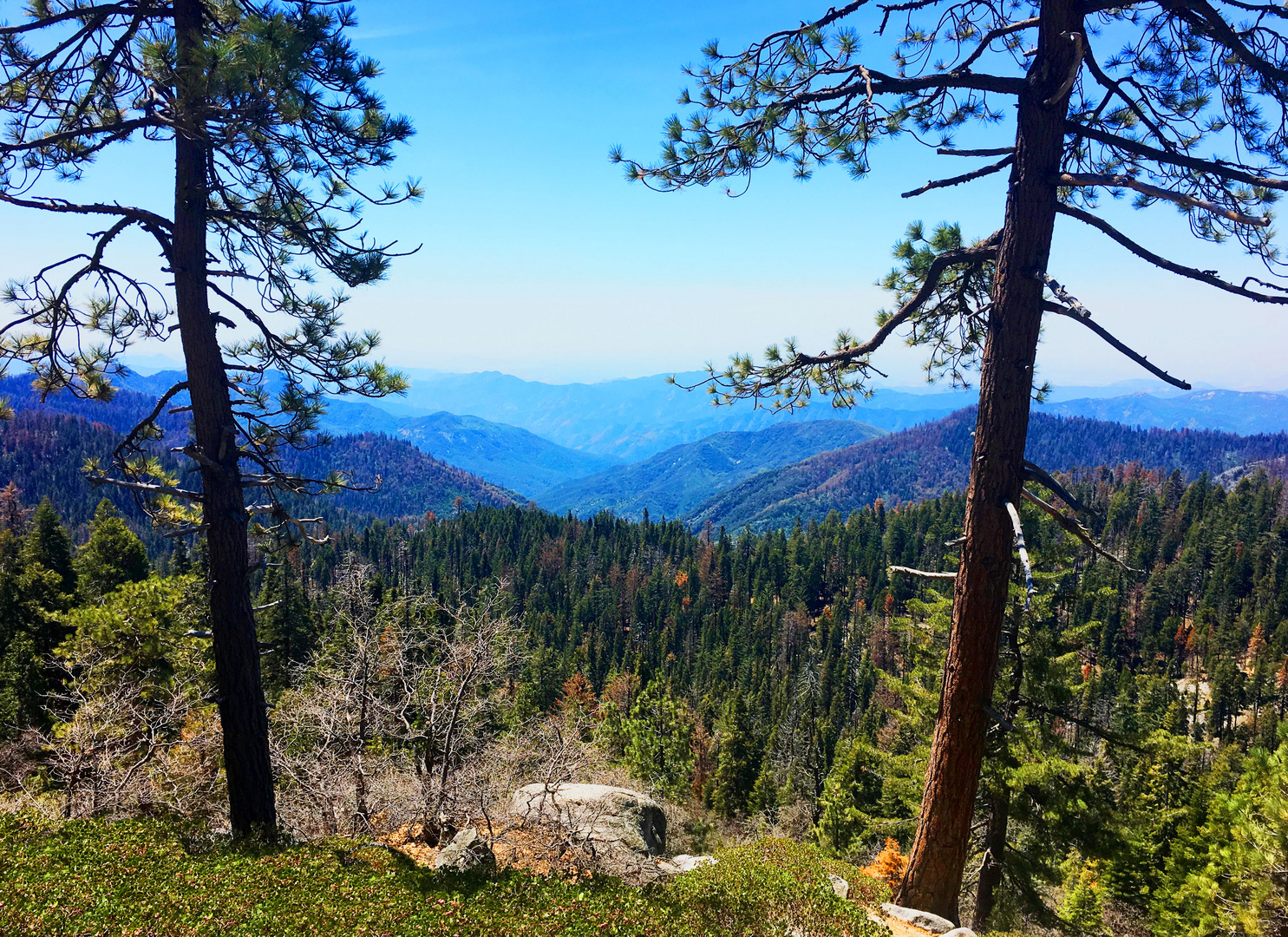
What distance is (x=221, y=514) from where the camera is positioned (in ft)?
19.5

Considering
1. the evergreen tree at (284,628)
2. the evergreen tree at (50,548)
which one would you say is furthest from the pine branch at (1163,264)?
the evergreen tree at (50,548)

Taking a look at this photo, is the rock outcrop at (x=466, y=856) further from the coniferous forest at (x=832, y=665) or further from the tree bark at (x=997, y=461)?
the tree bark at (x=997, y=461)

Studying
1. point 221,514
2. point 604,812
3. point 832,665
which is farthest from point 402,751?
point 832,665

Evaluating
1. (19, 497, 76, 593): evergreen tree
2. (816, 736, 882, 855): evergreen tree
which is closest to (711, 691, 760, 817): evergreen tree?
(816, 736, 882, 855): evergreen tree

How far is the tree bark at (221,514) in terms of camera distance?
18.6 ft

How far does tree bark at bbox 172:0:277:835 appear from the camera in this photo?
5.67m

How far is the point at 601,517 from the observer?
113 meters

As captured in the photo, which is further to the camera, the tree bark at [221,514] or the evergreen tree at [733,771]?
the evergreen tree at [733,771]

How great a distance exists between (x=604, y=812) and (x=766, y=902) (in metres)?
6.94

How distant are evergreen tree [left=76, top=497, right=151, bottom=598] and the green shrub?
27.0 meters

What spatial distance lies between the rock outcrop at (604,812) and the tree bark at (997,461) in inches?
253

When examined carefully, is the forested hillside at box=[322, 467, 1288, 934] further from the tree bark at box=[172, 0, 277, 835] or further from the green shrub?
the tree bark at box=[172, 0, 277, 835]

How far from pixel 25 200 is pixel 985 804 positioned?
48.9 feet

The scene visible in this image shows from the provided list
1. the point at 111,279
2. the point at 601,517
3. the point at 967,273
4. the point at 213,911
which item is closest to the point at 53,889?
the point at 213,911
